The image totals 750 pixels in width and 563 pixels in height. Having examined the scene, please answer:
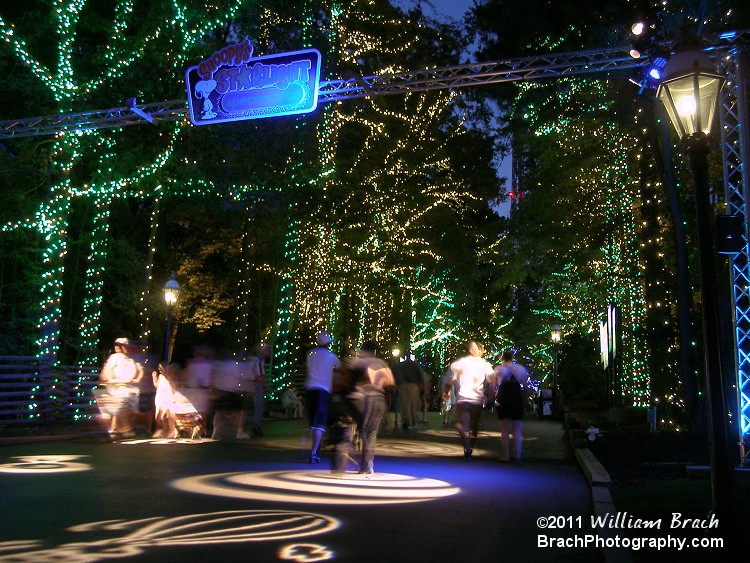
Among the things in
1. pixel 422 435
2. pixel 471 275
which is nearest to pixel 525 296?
pixel 471 275

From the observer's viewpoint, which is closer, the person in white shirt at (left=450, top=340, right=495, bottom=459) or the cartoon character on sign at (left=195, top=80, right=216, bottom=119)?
the person in white shirt at (left=450, top=340, right=495, bottom=459)

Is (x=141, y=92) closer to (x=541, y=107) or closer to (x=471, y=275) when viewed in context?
(x=541, y=107)

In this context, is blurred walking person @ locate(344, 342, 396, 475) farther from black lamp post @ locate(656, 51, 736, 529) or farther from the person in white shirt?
black lamp post @ locate(656, 51, 736, 529)

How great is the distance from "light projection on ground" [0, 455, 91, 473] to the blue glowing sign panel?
7.18 meters

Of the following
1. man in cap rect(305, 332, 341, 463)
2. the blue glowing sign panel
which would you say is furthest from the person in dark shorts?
the blue glowing sign panel

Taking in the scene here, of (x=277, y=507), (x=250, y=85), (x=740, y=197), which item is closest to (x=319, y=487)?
(x=277, y=507)

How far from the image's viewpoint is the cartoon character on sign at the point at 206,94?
16.8 m

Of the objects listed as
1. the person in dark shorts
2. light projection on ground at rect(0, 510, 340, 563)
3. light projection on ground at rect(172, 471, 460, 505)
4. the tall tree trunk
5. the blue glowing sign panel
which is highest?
the blue glowing sign panel

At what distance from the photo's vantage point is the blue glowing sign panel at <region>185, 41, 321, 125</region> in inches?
619

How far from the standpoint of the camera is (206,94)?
55.2 feet

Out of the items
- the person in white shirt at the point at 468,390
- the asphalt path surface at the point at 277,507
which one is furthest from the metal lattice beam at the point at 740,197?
the person in white shirt at the point at 468,390

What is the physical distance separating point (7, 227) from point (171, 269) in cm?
1735

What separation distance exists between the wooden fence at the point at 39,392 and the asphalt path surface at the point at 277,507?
587 centimetres

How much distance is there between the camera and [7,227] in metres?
21.5
